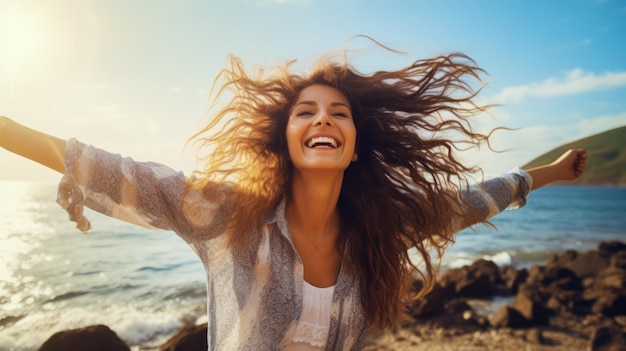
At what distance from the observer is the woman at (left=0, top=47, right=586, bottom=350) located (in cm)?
283

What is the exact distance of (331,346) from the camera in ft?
11.2

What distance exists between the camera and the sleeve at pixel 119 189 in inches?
98.2

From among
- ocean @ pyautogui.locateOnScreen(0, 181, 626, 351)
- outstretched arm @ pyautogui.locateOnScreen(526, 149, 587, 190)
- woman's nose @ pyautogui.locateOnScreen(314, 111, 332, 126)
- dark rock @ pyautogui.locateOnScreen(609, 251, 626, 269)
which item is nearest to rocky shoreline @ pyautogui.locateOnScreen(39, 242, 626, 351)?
ocean @ pyautogui.locateOnScreen(0, 181, 626, 351)

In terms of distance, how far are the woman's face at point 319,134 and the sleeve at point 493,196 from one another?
1.30m

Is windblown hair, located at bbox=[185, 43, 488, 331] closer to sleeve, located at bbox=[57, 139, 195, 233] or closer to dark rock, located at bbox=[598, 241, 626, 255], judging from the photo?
sleeve, located at bbox=[57, 139, 195, 233]

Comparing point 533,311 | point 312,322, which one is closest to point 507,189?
point 312,322

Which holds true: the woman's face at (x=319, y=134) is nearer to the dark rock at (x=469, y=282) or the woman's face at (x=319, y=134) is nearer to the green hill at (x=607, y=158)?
the dark rock at (x=469, y=282)

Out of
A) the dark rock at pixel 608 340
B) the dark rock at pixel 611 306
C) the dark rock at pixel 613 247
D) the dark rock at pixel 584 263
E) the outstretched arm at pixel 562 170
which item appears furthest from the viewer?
the dark rock at pixel 613 247

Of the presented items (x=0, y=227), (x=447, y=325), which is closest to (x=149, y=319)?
(x=447, y=325)

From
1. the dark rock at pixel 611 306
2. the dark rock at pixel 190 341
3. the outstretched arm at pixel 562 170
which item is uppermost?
the outstretched arm at pixel 562 170

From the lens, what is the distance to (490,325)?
299 inches

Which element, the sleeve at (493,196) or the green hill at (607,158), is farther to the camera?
the green hill at (607,158)

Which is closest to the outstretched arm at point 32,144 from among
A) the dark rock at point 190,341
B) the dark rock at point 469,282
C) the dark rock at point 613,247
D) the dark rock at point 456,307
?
the dark rock at point 190,341

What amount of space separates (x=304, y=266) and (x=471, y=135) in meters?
1.87
